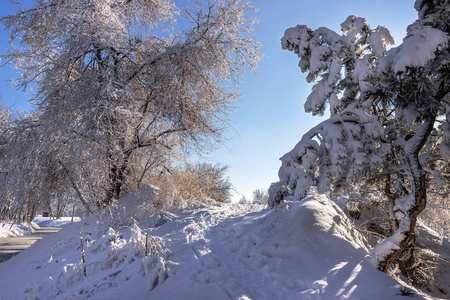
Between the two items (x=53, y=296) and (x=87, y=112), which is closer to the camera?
(x=53, y=296)

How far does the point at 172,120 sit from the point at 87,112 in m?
3.59

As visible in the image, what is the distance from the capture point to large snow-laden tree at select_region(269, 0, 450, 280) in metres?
3.55

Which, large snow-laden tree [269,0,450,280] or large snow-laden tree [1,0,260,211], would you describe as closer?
large snow-laden tree [269,0,450,280]

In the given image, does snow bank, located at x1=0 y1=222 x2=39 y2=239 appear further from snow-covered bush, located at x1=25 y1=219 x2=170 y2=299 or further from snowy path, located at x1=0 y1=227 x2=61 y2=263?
snow-covered bush, located at x1=25 y1=219 x2=170 y2=299

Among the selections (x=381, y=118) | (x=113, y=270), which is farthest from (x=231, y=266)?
(x=381, y=118)

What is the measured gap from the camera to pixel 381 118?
518cm

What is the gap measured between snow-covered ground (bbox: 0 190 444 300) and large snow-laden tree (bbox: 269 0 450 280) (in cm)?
62

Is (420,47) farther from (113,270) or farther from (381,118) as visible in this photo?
(113,270)

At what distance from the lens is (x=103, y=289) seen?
4.26 metres

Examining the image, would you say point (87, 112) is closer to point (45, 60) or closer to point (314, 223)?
point (45, 60)

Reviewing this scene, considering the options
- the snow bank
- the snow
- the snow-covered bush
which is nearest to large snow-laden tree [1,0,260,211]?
the snow-covered bush

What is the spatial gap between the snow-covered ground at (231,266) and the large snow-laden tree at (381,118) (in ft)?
2.05

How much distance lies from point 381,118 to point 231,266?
379cm

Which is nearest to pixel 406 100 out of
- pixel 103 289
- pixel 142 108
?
pixel 103 289
